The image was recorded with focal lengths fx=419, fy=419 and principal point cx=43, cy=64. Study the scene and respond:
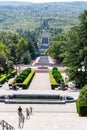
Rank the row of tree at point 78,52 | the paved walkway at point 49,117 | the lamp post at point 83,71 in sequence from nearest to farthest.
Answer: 1. the paved walkway at point 49,117
2. the lamp post at point 83,71
3. the row of tree at point 78,52

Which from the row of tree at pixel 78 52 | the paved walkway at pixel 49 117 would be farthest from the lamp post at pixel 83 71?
the paved walkway at pixel 49 117

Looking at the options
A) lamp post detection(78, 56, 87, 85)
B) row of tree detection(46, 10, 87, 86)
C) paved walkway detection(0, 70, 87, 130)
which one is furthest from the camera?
row of tree detection(46, 10, 87, 86)

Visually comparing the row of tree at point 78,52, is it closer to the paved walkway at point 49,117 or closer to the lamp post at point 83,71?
the lamp post at point 83,71

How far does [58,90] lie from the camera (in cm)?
4509

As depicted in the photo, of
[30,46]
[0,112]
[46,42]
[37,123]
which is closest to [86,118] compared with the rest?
[37,123]

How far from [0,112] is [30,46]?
86.0m

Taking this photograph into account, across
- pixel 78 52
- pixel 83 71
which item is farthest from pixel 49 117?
pixel 83 71

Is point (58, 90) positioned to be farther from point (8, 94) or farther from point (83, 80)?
point (8, 94)

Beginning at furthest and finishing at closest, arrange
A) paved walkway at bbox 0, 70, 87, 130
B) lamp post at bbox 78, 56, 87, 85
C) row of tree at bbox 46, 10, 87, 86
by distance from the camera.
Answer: row of tree at bbox 46, 10, 87, 86 → lamp post at bbox 78, 56, 87, 85 → paved walkway at bbox 0, 70, 87, 130

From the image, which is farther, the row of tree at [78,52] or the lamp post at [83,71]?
the row of tree at [78,52]

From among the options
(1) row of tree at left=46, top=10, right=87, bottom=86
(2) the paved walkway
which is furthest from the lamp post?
(2) the paved walkway

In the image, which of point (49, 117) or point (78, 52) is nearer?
point (49, 117)

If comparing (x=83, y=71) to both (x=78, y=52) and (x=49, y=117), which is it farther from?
(x=49, y=117)

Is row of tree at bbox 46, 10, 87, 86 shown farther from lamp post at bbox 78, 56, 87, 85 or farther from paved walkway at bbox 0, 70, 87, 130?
paved walkway at bbox 0, 70, 87, 130
